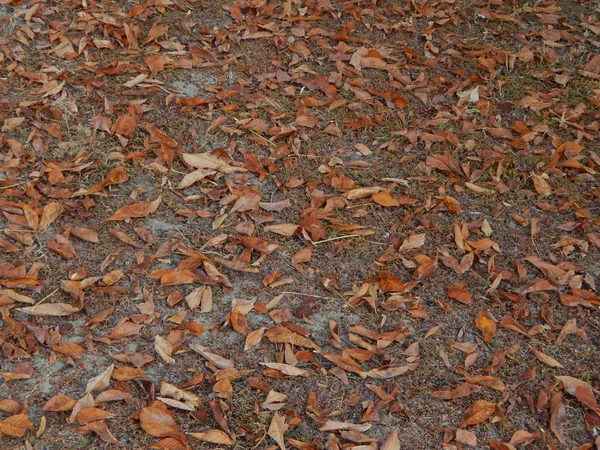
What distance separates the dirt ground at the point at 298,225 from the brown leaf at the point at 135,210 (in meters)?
0.01

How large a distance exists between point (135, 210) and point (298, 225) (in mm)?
751

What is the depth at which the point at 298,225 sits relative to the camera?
3.46 metres

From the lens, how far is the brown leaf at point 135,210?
3420mm

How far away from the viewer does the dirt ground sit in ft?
9.00

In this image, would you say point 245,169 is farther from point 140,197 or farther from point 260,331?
point 260,331

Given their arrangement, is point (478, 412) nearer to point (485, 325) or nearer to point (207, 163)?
point (485, 325)

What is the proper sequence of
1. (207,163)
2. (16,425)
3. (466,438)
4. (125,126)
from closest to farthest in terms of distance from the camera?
1. (16,425)
2. (466,438)
3. (207,163)
4. (125,126)

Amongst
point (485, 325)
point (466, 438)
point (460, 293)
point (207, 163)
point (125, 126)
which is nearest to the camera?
point (466, 438)

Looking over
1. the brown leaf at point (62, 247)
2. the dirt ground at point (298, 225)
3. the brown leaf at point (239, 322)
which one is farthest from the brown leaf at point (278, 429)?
the brown leaf at point (62, 247)

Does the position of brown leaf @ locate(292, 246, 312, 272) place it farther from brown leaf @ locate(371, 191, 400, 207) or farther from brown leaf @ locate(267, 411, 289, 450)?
brown leaf @ locate(267, 411, 289, 450)

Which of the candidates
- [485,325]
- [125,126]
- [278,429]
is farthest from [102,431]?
[125,126]

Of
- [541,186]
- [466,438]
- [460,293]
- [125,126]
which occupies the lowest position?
[466,438]

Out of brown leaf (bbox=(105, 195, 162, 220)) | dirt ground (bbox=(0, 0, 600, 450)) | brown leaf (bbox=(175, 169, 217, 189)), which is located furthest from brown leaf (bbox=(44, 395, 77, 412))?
brown leaf (bbox=(175, 169, 217, 189))

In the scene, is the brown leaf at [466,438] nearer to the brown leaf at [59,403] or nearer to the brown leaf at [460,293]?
the brown leaf at [460,293]
